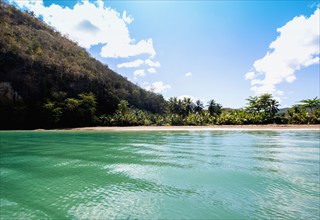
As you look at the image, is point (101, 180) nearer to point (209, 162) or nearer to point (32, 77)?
point (209, 162)

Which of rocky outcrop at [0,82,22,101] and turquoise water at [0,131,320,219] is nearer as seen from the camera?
turquoise water at [0,131,320,219]

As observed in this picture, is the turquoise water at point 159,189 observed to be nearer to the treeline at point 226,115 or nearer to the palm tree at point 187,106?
the treeline at point 226,115

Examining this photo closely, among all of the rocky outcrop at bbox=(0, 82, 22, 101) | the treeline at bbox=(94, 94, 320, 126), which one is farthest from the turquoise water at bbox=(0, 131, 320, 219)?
the rocky outcrop at bbox=(0, 82, 22, 101)

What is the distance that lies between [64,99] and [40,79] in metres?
10.4

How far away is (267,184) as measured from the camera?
34.7 ft

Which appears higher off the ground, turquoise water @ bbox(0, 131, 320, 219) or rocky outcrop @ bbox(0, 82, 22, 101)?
rocky outcrop @ bbox(0, 82, 22, 101)

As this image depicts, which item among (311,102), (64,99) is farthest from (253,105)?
(64,99)

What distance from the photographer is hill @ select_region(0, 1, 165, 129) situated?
205 ft

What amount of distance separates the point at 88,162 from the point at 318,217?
1275 cm

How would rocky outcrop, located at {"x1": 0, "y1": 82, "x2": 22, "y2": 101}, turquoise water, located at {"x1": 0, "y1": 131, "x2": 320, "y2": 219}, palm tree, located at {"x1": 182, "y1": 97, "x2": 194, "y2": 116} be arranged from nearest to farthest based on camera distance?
1. turquoise water, located at {"x1": 0, "y1": 131, "x2": 320, "y2": 219}
2. rocky outcrop, located at {"x1": 0, "y1": 82, "x2": 22, "y2": 101}
3. palm tree, located at {"x1": 182, "y1": 97, "x2": 194, "y2": 116}

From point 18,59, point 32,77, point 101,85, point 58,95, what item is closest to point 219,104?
point 101,85

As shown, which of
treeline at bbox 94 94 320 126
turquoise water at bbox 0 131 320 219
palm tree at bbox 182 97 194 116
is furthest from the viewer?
palm tree at bbox 182 97 194 116

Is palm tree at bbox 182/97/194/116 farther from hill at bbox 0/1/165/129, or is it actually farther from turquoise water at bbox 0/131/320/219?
turquoise water at bbox 0/131/320/219

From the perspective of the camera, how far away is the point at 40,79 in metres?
72.4
